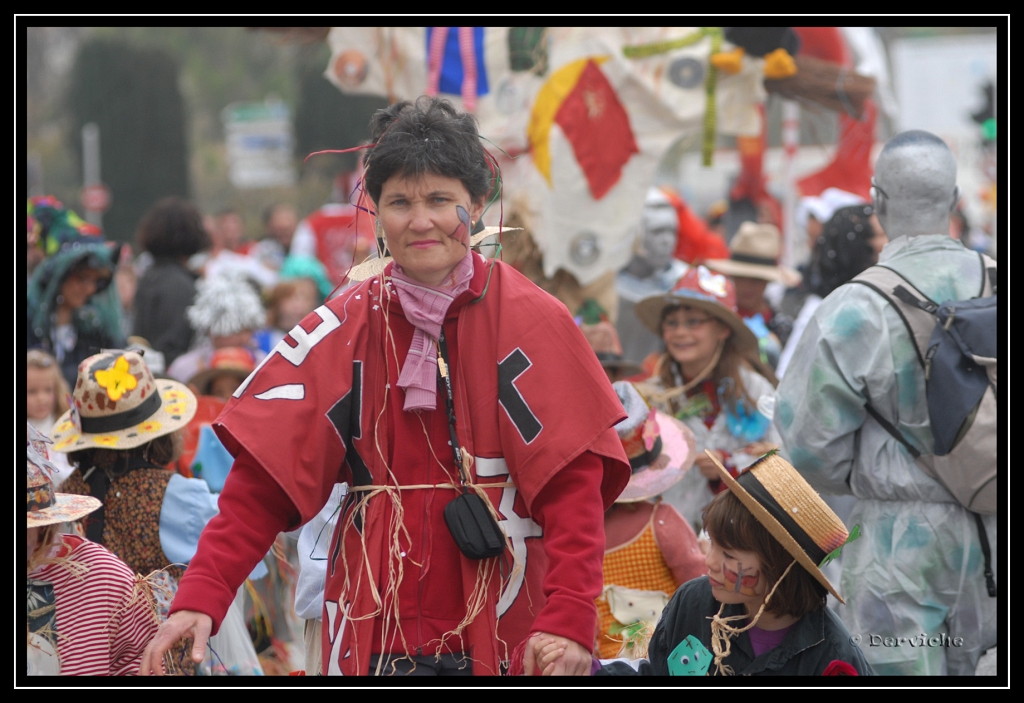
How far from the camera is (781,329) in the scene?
6.90 metres

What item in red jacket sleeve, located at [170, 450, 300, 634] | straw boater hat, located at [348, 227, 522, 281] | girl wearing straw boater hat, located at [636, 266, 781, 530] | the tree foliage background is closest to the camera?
red jacket sleeve, located at [170, 450, 300, 634]

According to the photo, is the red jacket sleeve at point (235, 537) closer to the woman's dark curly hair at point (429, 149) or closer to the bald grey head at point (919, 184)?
the woman's dark curly hair at point (429, 149)

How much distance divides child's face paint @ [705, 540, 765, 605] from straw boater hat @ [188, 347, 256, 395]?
12.3 feet

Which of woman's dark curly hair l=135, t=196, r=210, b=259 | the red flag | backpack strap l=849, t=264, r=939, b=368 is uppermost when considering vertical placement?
the red flag

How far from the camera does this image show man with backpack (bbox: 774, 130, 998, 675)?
3.62m

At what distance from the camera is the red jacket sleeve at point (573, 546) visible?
2.64 meters

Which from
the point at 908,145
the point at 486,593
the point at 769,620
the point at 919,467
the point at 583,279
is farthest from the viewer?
the point at 583,279

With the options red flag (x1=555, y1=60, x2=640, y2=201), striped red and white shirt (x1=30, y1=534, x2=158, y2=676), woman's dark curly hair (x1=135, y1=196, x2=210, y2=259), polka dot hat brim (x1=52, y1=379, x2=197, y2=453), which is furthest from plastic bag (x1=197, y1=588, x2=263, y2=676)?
woman's dark curly hair (x1=135, y1=196, x2=210, y2=259)

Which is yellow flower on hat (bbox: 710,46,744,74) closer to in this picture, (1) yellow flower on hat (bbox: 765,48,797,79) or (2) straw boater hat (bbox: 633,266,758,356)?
(1) yellow flower on hat (bbox: 765,48,797,79)

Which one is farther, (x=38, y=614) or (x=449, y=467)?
(x=38, y=614)
